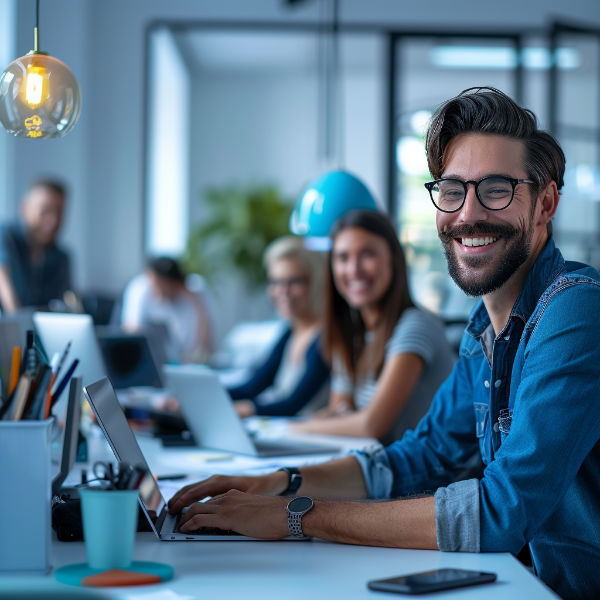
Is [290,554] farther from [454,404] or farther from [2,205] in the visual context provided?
[2,205]

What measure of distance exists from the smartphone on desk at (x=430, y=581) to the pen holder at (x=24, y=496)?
41 cm

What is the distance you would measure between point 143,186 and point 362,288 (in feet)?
14.1

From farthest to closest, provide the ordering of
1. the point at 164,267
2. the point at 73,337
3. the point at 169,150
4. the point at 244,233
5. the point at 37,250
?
the point at 169,150 → the point at 244,233 → the point at 164,267 → the point at 37,250 → the point at 73,337

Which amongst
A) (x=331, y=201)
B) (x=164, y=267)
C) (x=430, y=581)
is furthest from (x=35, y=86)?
(x=164, y=267)

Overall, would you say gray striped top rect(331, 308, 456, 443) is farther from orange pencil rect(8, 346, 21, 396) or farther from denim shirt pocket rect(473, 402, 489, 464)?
orange pencil rect(8, 346, 21, 396)

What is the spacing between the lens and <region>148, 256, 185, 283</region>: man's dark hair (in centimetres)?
571

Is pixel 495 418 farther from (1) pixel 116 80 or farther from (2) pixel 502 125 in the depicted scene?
(1) pixel 116 80

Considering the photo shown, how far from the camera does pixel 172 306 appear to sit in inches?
231

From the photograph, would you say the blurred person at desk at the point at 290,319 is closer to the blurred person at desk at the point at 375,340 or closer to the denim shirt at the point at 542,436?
the blurred person at desk at the point at 375,340

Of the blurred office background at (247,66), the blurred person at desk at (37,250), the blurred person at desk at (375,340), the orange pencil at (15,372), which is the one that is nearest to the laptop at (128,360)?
the blurred person at desk at (375,340)

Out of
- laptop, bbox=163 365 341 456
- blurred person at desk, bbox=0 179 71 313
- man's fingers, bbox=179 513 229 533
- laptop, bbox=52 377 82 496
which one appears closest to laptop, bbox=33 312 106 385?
laptop, bbox=163 365 341 456

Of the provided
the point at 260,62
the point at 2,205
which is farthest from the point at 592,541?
the point at 260,62

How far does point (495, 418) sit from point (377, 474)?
1.16ft

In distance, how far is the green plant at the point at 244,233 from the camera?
9195mm
